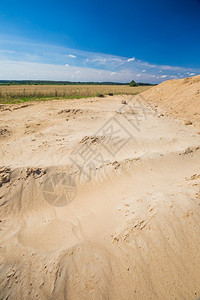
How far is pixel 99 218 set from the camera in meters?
3.28

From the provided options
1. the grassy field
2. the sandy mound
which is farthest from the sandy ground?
the grassy field

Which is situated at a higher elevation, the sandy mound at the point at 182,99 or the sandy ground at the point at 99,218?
the sandy mound at the point at 182,99

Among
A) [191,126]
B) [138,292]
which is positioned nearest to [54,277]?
[138,292]

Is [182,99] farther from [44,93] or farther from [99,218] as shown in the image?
[44,93]

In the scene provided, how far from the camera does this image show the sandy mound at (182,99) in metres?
10.9

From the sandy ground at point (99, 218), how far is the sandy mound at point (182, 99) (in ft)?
18.3

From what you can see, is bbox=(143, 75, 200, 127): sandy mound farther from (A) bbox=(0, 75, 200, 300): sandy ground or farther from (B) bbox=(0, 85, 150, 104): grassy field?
(B) bbox=(0, 85, 150, 104): grassy field

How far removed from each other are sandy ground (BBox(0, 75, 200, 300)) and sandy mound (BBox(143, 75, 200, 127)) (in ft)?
18.3

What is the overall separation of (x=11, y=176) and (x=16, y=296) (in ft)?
9.23

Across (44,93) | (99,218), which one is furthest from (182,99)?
(44,93)

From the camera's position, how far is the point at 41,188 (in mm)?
4203

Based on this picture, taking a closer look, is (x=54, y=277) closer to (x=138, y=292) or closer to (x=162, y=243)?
(x=138, y=292)

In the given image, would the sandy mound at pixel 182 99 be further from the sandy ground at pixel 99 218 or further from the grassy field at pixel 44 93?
the grassy field at pixel 44 93

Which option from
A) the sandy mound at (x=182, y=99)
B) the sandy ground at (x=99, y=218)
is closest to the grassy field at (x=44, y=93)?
the sandy mound at (x=182, y=99)
